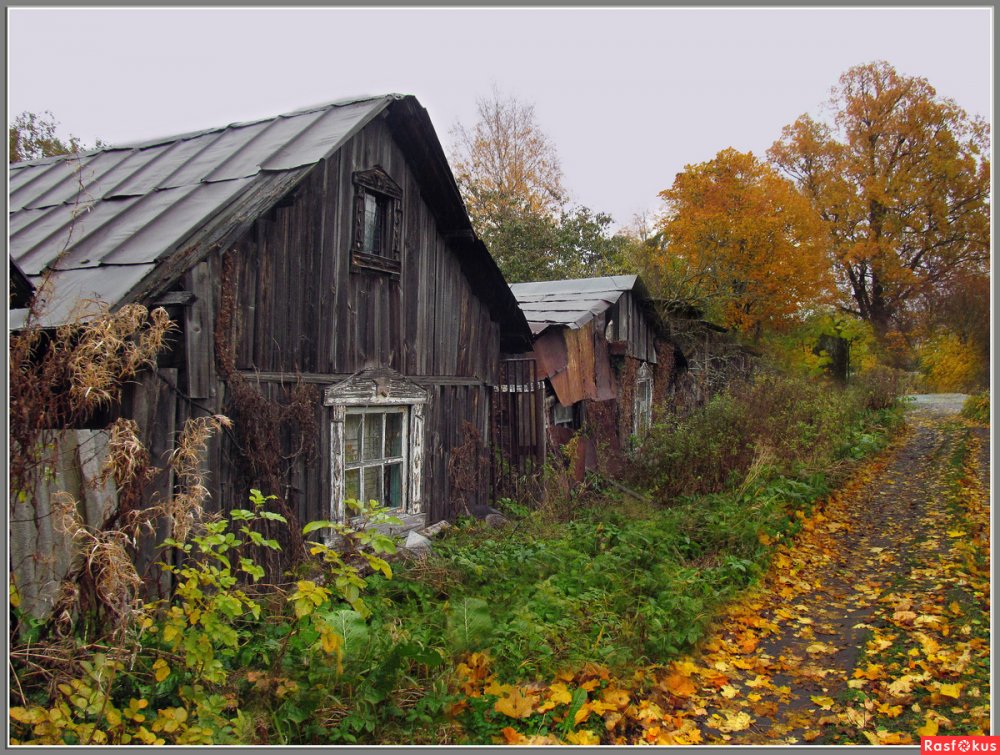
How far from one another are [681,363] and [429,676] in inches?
573

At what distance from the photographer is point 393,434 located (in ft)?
25.2

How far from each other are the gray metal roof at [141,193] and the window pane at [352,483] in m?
2.85

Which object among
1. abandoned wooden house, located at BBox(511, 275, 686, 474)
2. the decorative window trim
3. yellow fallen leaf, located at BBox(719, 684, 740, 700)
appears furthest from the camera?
abandoned wooden house, located at BBox(511, 275, 686, 474)

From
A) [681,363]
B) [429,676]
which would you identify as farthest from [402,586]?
[681,363]

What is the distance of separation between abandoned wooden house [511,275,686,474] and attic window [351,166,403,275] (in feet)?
11.4

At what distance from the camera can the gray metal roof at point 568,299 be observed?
10.9 metres

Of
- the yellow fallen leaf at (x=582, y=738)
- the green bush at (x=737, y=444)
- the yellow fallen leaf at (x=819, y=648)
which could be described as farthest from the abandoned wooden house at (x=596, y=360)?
the yellow fallen leaf at (x=582, y=738)

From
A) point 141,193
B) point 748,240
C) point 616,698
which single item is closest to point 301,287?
point 141,193

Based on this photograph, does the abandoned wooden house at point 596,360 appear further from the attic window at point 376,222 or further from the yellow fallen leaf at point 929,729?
the yellow fallen leaf at point 929,729

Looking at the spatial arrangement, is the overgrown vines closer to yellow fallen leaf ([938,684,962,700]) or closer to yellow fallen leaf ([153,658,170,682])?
yellow fallen leaf ([153,658,170,682])

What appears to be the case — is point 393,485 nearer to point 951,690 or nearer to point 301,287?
point 301,287

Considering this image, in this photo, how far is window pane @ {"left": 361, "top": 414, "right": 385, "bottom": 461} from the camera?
721 cm

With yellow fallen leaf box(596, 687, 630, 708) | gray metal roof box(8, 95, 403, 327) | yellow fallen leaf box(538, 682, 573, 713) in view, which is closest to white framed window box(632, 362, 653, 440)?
gray metal roof box(8, 95, 403, 327)

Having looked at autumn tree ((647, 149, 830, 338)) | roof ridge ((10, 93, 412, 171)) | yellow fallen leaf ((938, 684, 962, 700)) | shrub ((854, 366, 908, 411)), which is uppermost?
autumn tree ((647, 149, 830, 338))
